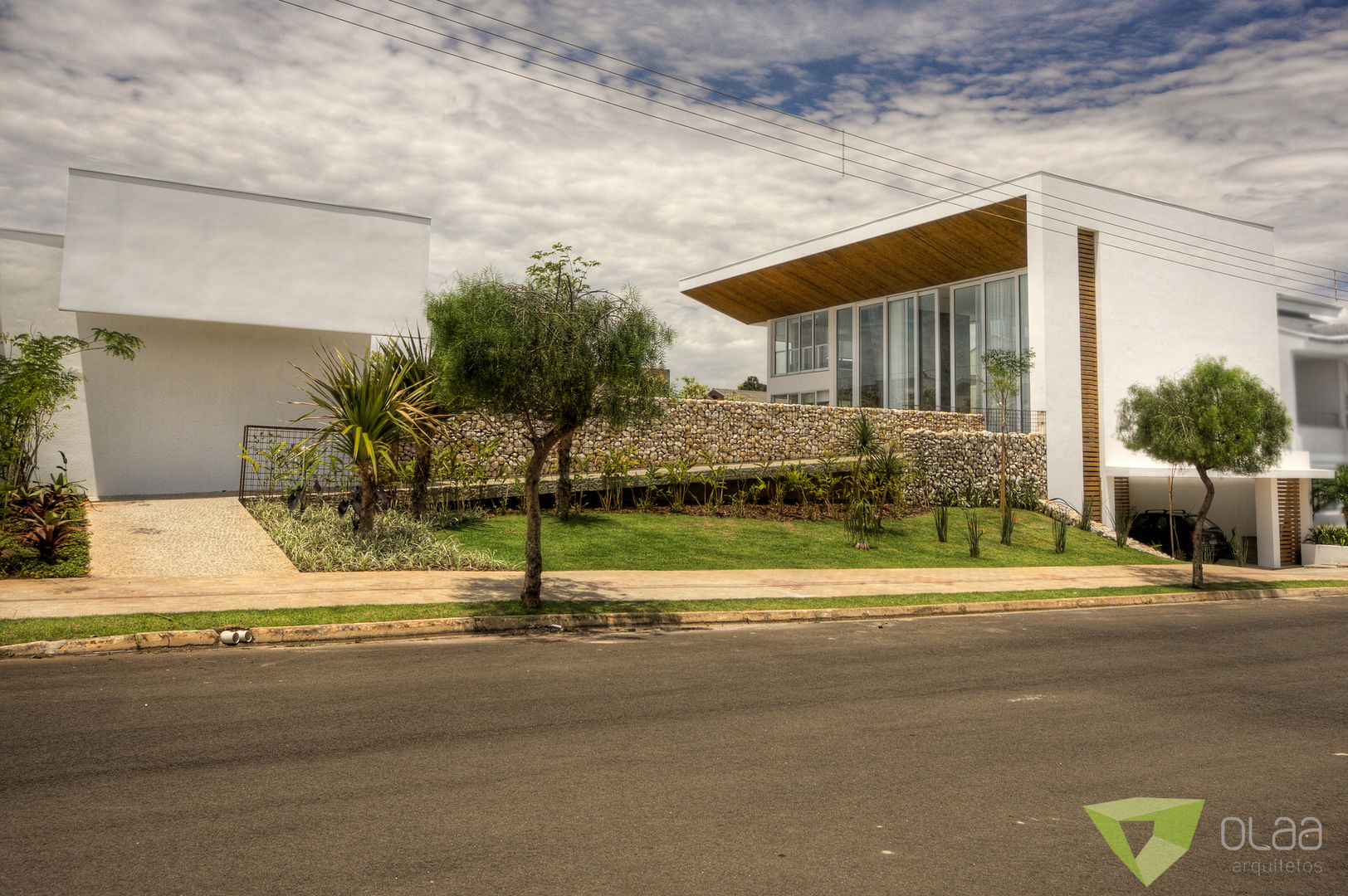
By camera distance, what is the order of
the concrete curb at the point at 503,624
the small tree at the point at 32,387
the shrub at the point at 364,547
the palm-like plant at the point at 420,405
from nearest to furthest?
the concrete curb at the point at 503,624, the shrub at the point at 364,547, the small tree at the point at 32,387, the palm-like plant at the point at 420,405

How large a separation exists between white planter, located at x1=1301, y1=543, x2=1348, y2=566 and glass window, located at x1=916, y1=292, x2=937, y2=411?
12.1 metres

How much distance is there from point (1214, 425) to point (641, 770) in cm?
1670

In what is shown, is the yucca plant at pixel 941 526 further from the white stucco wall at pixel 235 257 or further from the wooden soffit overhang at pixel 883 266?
the white stucco wall at pixel 235 257

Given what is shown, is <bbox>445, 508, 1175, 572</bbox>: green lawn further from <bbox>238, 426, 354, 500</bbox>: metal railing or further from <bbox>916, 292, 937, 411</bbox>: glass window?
<bbox>916, 292, 937, 411</bbox>: glass window

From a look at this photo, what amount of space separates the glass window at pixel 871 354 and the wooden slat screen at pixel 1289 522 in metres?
13.4

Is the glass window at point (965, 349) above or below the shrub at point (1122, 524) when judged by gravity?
above

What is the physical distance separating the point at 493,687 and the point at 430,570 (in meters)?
6.53

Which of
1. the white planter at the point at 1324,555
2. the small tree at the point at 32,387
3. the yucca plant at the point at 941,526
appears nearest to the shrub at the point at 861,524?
the yucca plant at the point at 941,526

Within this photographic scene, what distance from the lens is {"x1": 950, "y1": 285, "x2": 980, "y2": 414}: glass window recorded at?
30.7 metres

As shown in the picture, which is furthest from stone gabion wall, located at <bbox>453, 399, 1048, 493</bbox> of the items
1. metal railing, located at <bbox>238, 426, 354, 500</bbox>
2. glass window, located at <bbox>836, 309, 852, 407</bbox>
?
glass window, located at <bbox>836, 309, 852, 407</bbox>

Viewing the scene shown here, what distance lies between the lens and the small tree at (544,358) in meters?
10.3

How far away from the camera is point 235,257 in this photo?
18.6m

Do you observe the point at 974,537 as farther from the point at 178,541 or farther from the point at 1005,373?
the point at 178,541

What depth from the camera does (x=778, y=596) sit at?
13078 mm
